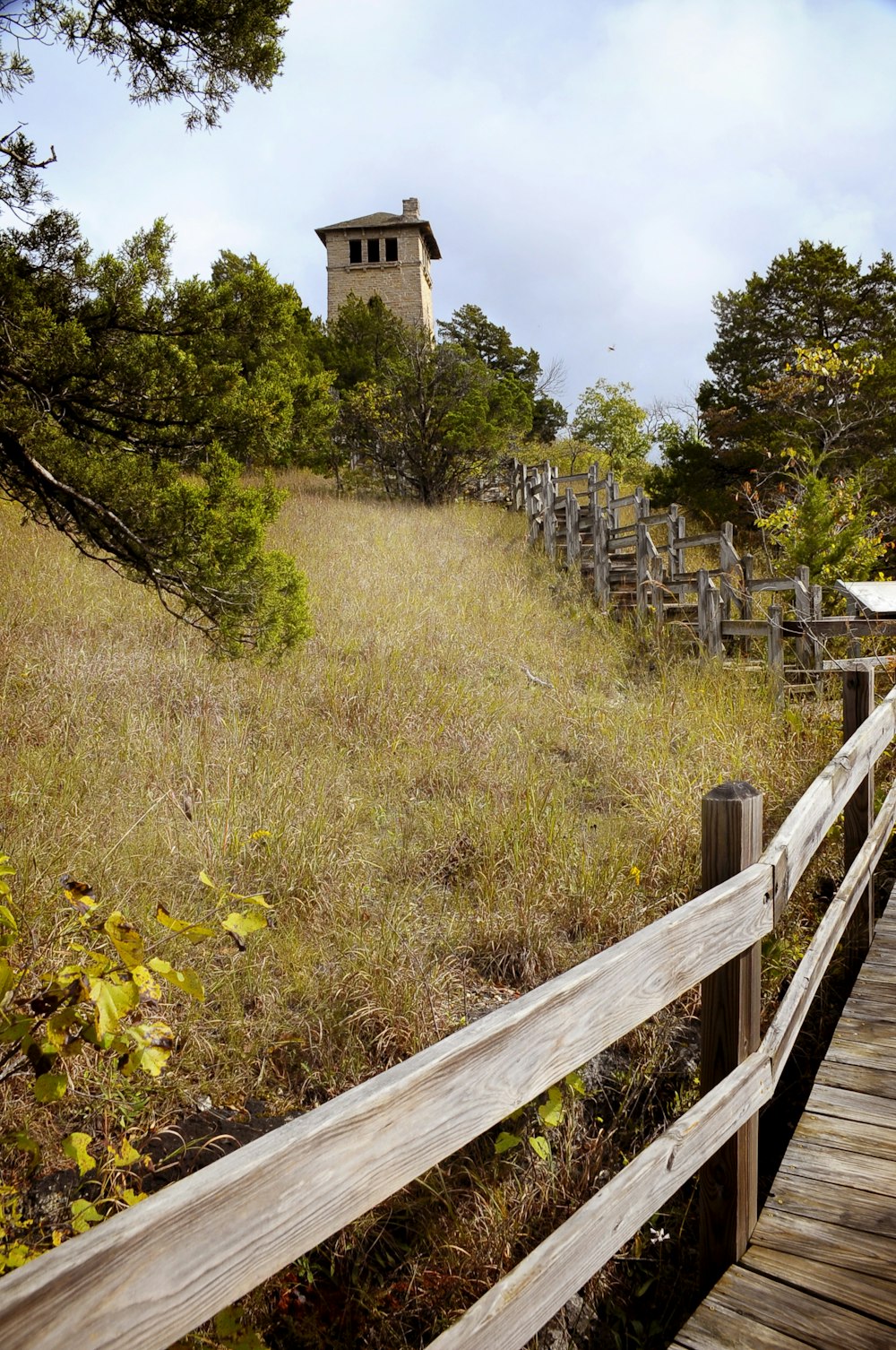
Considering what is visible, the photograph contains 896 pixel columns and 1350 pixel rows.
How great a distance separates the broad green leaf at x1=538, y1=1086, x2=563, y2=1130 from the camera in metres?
2.57

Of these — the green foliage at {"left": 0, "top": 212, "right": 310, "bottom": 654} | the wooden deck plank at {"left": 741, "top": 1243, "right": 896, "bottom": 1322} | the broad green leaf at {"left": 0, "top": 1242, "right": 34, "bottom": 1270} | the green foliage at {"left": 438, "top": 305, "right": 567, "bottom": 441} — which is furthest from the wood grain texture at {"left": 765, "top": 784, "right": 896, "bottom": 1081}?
the green foliage at {"left": 438, "top": 305, "right": 567, "bottom": 441}

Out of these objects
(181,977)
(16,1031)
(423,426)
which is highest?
(423,426)

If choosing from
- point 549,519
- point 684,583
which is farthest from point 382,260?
point 684,583

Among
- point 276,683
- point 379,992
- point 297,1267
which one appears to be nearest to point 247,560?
point 276,683

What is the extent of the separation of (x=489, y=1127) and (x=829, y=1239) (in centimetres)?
145

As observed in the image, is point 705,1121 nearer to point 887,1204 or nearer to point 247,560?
point 887,1204

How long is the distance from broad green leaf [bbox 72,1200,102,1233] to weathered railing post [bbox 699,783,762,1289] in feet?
5.27

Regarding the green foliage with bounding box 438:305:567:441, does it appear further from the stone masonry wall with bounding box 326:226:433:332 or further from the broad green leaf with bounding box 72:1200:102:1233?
the broad green leaf with bounding box 72:1200:102:1233

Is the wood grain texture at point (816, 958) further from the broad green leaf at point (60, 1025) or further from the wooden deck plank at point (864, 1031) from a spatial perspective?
the broad green leaf at point (60, 1025)

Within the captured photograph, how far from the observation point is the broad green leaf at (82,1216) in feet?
6.65

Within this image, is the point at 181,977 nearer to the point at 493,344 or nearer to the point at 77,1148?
the point at 77,1148

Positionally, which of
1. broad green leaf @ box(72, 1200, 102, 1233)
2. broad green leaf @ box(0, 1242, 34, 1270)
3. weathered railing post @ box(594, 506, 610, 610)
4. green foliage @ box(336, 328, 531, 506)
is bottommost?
broad green leaf @ box(72, 1200, 102, 1233)

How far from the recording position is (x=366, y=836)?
4348 millimetres

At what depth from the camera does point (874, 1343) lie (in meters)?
1.91
